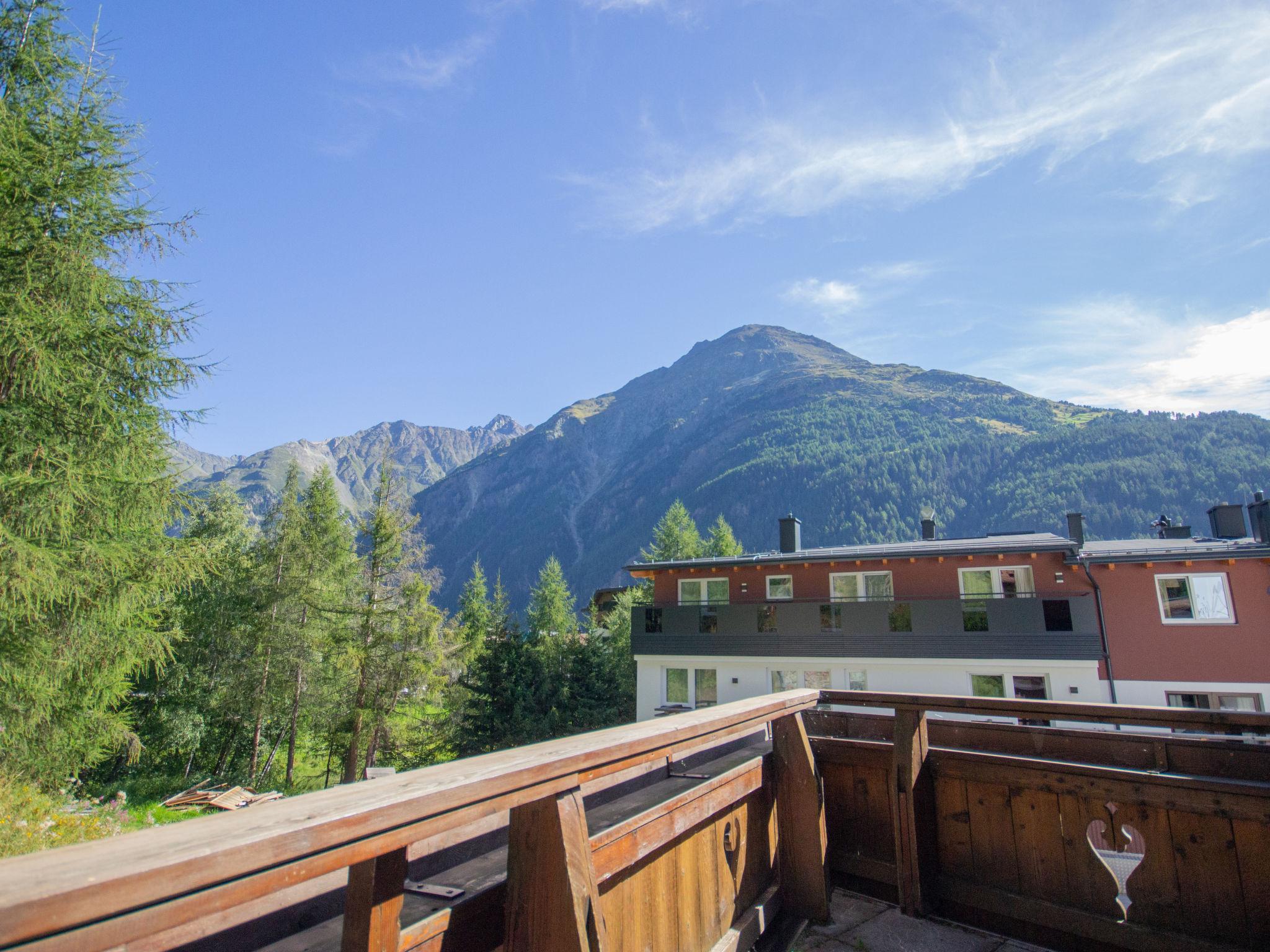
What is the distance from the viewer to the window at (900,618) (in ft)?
59.5

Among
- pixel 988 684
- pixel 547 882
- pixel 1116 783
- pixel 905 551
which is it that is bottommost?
pixel 988 684

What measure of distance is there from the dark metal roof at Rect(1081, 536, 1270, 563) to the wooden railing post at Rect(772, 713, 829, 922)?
17.4m

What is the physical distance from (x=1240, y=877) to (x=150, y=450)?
39.4 feet

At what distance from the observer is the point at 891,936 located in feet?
11.6

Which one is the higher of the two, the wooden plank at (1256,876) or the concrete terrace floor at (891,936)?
the wooden plank at (1256,876)

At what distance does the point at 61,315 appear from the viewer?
810 centimetres

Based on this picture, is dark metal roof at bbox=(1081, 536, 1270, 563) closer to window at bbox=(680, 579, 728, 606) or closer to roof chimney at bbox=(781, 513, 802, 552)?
roof chimney at bbox=(781, 513, 802, 552)

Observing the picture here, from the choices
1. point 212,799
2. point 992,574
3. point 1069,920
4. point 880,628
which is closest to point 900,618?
point 880,628

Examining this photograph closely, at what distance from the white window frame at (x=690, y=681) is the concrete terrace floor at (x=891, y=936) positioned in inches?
694

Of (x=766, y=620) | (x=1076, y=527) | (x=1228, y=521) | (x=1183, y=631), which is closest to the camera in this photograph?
(x=1183, y=631)

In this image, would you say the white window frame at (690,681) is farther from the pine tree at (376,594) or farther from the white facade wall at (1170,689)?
the white facade wall at (1170,689)

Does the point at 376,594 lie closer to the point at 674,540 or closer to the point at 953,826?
the point at 953,826

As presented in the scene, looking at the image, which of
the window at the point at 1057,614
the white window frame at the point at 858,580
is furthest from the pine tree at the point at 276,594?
the window at the point at 1057,614

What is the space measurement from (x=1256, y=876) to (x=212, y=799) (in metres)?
21.3
